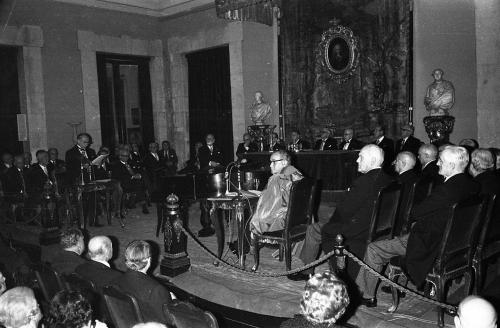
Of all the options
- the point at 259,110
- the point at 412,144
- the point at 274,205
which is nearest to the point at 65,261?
the point at 274,205

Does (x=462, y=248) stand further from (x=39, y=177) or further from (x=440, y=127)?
(x=39, y=177)

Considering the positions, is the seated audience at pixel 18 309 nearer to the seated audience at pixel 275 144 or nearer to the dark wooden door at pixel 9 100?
the seated audience at pixel 275 144

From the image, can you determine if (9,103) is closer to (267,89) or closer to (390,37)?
(267,89)

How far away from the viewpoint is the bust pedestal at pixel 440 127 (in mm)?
9578

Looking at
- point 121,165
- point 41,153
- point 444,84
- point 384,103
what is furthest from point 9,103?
point 444,84

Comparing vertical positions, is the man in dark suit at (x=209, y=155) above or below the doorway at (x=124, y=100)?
below

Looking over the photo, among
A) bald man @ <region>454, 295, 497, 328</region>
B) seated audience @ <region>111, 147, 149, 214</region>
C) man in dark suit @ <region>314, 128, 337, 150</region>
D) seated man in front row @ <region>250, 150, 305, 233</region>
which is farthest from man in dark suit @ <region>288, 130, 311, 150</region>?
bald man @ <region>454, 295, 497, 328</region>

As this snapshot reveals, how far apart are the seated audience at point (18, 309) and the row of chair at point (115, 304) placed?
0.43 metres

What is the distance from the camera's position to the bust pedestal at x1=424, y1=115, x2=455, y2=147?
9.58 metres

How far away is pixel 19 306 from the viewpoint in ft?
8.70

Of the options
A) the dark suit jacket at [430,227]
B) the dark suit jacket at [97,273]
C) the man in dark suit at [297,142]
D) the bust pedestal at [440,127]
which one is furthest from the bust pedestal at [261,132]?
the dark suit jacket at [97,273]

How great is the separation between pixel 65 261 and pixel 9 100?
10.2m

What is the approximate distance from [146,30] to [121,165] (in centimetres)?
714

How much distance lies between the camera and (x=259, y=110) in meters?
12.5
